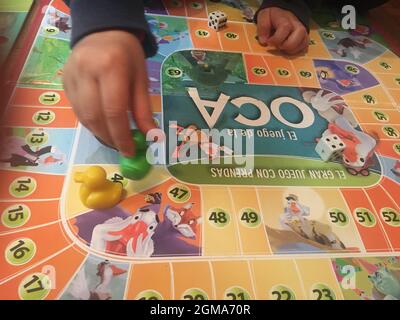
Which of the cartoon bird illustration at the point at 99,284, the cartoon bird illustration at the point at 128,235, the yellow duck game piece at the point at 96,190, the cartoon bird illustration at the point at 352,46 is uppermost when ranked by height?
the cartoon bird illustration at the point at 352,46

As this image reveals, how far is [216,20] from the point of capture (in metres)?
0.60

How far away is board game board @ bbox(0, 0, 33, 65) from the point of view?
0.52 metres

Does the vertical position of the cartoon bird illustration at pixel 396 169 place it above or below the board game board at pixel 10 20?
below

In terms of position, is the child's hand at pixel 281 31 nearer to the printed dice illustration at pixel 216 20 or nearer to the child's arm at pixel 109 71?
the printed dice illustration at pixel 216 20

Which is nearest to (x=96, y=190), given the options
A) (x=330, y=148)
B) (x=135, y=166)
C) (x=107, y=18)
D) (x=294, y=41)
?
(x=135, y=166)

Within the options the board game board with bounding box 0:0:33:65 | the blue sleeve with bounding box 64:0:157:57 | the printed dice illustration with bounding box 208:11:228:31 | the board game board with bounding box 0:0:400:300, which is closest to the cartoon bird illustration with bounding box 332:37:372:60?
the board game board with bounding box 0:0:400:300

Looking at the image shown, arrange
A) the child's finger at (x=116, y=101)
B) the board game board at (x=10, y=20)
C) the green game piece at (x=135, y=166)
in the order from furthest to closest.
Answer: the board game board at (x=10, y=20) → the green game piece at (x=135, y=166) → the child's finger at (x=116, y=101)

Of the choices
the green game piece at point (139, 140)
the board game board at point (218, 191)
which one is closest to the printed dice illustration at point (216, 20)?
the board game board at point (218, 191)

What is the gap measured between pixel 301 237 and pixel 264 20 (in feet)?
1.17

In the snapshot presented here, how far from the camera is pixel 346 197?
432 mm

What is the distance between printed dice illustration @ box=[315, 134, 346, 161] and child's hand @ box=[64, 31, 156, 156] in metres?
0.22

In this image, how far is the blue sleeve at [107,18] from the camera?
338 millimetres

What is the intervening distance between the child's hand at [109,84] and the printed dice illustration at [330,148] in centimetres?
22

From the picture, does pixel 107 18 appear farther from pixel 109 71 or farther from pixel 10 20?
pixel 10 20
